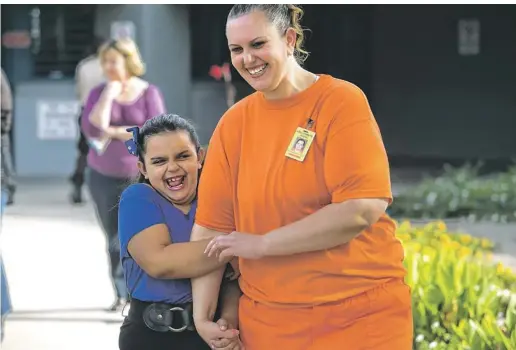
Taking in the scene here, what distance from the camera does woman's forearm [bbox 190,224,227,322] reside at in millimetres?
2611

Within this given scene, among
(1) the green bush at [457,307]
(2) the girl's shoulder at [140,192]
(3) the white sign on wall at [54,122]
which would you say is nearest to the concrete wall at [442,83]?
(3) the white sign on wall at [54,122]

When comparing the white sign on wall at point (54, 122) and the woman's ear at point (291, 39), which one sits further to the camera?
the white sign on wall at point (54, 122)

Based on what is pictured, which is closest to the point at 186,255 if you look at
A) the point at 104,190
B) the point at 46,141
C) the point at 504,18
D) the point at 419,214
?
the point at 104,190

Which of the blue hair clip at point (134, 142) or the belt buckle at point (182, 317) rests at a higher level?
the blue hair clip at point (134, 142)

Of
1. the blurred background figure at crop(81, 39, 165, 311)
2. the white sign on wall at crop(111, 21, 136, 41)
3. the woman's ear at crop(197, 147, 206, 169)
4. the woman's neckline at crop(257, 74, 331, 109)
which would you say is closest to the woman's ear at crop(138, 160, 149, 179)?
the woman's ear at crop(197, 147, 206, 169)

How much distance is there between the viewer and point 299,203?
241 centimetres

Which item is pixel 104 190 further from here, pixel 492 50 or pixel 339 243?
pixel 492 50

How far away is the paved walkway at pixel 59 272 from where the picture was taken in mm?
5625

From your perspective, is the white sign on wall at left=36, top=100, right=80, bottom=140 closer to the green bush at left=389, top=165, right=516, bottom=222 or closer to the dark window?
the dark window

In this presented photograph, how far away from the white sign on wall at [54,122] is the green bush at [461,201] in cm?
486

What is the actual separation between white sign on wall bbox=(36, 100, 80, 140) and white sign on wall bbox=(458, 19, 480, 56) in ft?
17.3

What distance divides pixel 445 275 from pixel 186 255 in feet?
7.22

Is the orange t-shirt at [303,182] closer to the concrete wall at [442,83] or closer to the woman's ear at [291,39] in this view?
the woman's ear at [291,39]

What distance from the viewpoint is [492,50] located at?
14.6 meters
